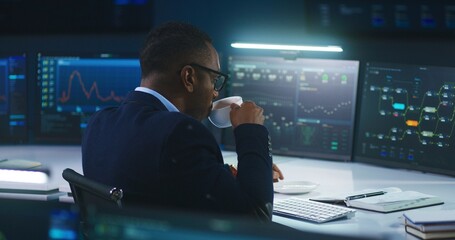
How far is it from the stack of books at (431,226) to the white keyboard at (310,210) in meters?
0.22

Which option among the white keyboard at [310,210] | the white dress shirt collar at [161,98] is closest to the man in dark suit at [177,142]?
the white dress shirt collar at [161,98]

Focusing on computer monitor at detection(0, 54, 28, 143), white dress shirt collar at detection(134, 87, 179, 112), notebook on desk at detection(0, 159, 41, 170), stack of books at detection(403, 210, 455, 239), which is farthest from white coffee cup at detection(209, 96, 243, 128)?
computer monitor at detection(0, 54, 28, 143)

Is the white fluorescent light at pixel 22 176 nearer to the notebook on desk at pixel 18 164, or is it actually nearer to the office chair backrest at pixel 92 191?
the notebook on desk at pixel 18 164

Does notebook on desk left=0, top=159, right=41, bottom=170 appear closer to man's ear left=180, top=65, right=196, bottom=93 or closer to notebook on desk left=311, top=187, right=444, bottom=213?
man's ear left=180, top=65, right=196, bottom=93

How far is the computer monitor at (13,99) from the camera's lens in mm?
3262

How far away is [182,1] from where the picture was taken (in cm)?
334

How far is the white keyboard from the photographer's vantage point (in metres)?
2.12

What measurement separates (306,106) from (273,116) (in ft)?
0.49

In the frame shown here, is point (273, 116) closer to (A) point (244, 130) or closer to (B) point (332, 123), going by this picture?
(B) point (332, 123)

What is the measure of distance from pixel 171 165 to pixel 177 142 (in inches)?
2.3

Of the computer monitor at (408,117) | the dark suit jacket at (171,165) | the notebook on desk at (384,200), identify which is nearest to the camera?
the dark suit jacket at (171,165)

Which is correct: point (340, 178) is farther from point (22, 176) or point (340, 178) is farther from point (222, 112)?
point (22, 176)

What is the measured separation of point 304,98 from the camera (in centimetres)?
313

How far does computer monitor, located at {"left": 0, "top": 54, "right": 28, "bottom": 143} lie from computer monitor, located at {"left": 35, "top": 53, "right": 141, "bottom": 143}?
0.07 meters
